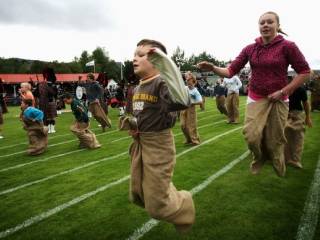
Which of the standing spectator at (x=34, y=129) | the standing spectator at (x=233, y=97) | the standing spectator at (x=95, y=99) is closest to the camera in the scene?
the standing spectator at (x=34, y=129)

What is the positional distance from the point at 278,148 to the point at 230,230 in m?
1.24

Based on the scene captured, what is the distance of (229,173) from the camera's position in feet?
23.6

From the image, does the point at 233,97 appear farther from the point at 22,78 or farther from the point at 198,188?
the point at 22,78

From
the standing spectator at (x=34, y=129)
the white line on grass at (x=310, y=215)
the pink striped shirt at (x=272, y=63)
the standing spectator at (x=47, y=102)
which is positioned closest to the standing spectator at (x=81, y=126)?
the standing spectator at (x=34, y=129)

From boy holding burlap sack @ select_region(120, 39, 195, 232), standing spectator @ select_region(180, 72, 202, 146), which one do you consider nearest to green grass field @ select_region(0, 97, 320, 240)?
standing spectator @ select_region(180, 72, 202, 146)

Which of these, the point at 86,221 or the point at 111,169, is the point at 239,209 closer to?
the point at 86,221

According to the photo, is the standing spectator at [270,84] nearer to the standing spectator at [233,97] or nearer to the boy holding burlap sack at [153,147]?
the boy holding burlap sack at [153,147]

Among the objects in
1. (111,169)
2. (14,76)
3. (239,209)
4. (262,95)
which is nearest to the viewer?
(262,95)

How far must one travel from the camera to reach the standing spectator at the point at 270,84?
458cm

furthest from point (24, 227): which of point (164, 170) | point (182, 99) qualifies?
point (182, 99)

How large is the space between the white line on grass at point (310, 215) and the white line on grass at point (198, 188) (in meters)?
1.65

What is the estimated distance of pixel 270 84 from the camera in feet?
15.5

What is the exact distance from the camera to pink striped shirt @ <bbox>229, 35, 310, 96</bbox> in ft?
15.0

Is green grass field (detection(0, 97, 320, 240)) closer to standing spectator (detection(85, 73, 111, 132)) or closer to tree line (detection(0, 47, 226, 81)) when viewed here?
standing spectator (detection(85, 73, 111, 132))
